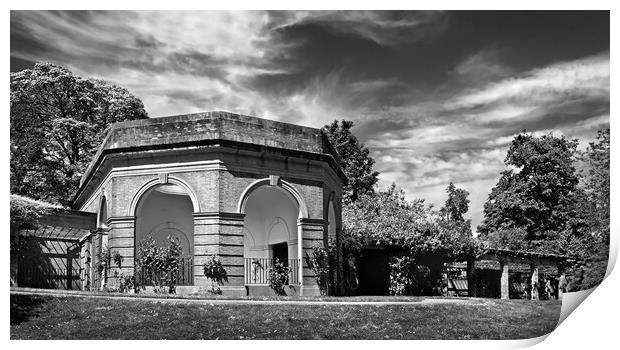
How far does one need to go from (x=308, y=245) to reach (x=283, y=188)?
5.75ft

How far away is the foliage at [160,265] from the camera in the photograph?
18.8 m

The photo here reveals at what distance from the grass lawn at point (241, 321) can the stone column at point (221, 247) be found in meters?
2.42

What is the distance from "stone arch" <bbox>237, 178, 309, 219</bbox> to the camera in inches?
757

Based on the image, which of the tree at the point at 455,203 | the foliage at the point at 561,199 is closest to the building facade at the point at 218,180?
the tree at the point at 455,203

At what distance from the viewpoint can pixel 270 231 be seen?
24391 mm

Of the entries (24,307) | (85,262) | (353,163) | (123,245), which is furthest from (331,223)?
(353,163)

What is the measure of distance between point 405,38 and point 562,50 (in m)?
3.60

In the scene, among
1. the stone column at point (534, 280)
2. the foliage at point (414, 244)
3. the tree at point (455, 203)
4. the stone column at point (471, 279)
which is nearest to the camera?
the tree at point (455, 203)

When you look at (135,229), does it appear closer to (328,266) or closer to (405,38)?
(328,266)

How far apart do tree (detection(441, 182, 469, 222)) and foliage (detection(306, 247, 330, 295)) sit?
12.8 ft

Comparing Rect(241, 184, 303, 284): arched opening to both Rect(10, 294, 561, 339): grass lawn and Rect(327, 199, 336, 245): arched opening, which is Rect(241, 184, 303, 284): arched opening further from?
Rect(10, 294, 561, 339): grass lawn

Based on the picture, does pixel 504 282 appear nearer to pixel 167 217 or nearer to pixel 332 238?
pixel 332 238

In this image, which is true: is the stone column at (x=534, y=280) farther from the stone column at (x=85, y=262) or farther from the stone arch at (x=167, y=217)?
the stone column at (x=85, y=262)

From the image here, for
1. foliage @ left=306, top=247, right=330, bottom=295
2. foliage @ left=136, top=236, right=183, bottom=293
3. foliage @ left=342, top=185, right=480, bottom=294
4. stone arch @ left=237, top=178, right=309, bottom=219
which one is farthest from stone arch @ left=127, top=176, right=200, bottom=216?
foliage @ left=342, top=185, right=480, bottom=294
